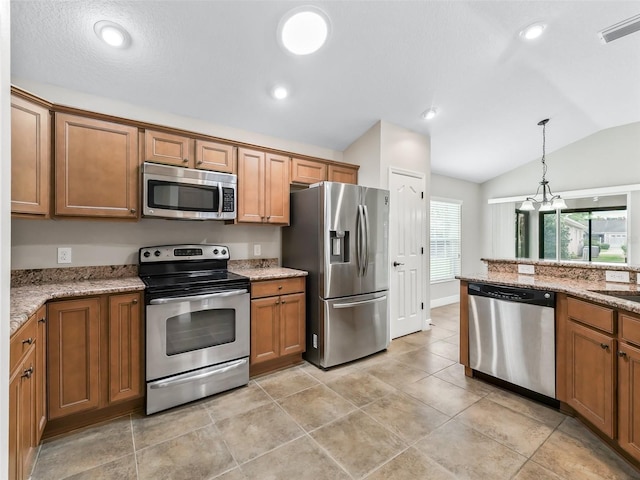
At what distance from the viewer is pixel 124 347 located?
216 centimetres

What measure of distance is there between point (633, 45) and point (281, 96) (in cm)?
329

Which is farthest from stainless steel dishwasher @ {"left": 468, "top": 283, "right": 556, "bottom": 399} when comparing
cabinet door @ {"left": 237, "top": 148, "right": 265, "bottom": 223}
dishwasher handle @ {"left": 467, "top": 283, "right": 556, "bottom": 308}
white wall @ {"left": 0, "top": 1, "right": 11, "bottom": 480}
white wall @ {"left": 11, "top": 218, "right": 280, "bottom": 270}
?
white wall @ {"left": 0, "top": 1, "right": 11, "bottom": 480}

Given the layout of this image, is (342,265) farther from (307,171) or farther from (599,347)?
(599,347)

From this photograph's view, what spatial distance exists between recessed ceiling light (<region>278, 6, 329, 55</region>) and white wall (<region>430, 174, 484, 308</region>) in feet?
12.3

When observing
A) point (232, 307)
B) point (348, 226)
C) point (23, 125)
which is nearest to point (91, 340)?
point (232, 307)

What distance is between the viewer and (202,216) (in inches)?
107

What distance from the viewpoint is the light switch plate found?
2.93 m

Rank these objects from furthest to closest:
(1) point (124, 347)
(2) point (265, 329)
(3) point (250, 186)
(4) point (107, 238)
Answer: (3) point (250, 186) < (2) point (265, 329) < (4) point (107, 238) < (1) point (124, 347)

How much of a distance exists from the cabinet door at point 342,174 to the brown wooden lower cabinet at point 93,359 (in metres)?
2.44

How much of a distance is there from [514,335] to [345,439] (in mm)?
1611

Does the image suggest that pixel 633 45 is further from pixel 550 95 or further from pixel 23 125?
pixel 23 125

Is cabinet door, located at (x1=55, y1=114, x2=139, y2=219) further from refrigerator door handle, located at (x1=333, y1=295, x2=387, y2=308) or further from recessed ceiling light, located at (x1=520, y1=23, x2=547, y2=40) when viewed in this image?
recessed ceiling light, located at (x1=520, y1=23, x2=547, y2=40)

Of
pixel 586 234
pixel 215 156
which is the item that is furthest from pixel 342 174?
pixel 586 234

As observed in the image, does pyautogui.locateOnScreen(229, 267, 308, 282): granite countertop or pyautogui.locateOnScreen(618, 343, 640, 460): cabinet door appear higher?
pyautogui.locateOnScreen(229, 267, 308, 282): granite countertop
